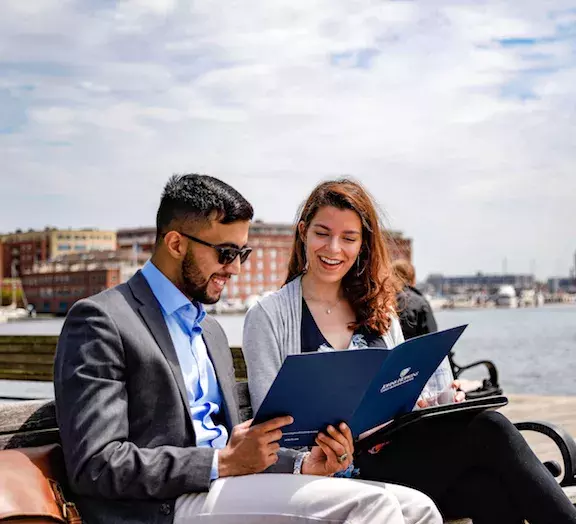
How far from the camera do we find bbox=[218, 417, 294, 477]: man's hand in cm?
228

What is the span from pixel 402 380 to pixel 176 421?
685 millimetres

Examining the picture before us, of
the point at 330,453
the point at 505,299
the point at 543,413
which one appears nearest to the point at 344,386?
the point at 330,453

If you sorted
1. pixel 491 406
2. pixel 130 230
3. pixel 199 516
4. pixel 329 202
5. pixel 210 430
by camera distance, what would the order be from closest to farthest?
Result: pixel 199 516 → pixel 210 430 → pixel 491 406 → pixel 329 202 → pixel 130 230

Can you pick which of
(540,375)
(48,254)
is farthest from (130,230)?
(540,375)

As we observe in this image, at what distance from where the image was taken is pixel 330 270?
3289mm

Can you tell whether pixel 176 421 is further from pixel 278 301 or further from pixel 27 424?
pixel 278 301

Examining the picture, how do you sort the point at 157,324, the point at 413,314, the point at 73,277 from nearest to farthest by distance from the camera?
the point at 157,324 < the point at 413,314 < the point at 73,277

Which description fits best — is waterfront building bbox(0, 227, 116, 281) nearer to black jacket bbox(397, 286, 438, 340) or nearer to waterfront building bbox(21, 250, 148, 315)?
waterfront building bbox(21, 250, 148, 315)

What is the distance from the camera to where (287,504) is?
227 centimetres

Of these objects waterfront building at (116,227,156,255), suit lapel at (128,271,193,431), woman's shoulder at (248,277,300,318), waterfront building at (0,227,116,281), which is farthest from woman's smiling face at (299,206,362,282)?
waterfront building at (0,227,116,281)

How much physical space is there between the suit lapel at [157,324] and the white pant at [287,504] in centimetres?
22

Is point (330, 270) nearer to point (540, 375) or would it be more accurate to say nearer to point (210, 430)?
point (210, 430)

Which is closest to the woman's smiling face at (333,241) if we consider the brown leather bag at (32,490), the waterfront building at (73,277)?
the brown leather bag at (32,490)

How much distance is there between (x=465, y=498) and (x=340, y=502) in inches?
34.6
